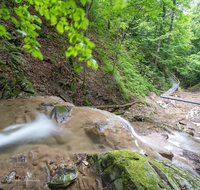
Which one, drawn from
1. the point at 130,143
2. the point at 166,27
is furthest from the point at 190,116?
the point at 166,27

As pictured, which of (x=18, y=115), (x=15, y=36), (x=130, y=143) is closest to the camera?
(x=130, y=143)

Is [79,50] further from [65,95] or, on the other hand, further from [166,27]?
[166,27]

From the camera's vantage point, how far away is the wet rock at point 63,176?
1930mm

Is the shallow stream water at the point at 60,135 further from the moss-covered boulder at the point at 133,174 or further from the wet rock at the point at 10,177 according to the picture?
the moss-covered boulder at the point at 133,174

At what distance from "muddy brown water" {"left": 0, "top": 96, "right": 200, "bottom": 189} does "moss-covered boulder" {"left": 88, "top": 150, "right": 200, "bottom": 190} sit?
277 millimetres

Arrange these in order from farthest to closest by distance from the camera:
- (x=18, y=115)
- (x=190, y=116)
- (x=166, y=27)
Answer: (x=166, y=27) → (x=190, y=116) → (x=18, y=115)

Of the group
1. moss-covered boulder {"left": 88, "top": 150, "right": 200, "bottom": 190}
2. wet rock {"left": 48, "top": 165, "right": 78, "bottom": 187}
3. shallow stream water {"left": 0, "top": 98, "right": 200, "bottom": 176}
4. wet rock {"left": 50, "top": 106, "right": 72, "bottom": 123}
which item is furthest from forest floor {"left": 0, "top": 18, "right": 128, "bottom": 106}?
moss-covered boulder {"left": 88, "top": 150, "right": 200, "bottom": 190}

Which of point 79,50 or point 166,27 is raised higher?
point 166,27

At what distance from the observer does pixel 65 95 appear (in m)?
7.27

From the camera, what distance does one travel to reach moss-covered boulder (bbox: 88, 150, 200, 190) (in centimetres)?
190

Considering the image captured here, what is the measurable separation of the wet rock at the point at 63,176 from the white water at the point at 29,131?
148 centimetres

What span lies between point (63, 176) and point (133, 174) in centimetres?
119

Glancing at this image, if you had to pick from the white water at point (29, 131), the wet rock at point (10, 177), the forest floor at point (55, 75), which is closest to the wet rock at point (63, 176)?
the wet rock at point (10, 177)

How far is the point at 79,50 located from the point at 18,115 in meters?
3.73
